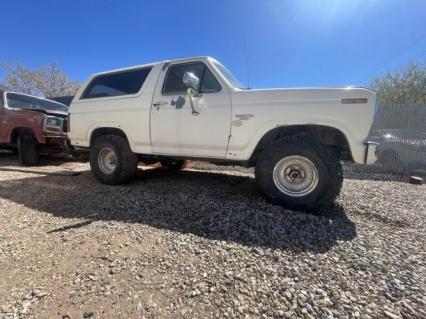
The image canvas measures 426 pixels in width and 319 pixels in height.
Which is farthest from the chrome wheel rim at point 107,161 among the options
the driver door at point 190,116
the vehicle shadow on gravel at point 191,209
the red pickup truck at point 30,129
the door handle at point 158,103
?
the red pickup truck at point 30,129

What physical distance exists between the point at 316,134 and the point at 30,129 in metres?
6.73

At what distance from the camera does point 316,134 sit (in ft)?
10.7

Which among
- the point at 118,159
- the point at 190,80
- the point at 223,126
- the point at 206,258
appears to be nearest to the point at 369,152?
the point at 223,126

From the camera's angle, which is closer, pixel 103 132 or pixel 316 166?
pixel 316 166

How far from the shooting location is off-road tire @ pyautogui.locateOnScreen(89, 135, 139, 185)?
169 inches

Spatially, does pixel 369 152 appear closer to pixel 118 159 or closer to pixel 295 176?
pixel 295 176

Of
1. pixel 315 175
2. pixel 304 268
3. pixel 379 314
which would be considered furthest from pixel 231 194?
pixel 379 314

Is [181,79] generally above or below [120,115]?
above

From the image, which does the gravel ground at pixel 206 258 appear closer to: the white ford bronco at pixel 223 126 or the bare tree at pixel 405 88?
the white ford bronco at pixel 223 126

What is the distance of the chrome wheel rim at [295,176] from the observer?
3158mm

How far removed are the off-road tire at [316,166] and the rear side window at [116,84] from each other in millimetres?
2516

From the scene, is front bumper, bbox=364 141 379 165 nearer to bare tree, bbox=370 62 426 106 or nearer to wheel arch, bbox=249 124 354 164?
wheel arch, bbox=249 124 354 164

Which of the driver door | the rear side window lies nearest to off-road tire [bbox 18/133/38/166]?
the rear side window

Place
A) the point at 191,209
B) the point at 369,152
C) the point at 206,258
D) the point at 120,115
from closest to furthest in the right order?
1. the point at 206,258
2. the point at 369,152
3. the point at 191,209
4. the point at 120,115
